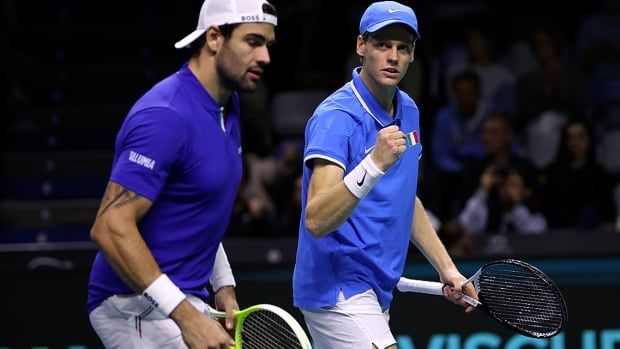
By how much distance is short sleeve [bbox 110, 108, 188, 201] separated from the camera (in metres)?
4.05

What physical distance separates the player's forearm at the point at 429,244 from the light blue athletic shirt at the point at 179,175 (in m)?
1.12

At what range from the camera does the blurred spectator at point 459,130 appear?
392 inches

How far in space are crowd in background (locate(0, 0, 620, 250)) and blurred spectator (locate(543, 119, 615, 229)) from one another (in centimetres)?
1

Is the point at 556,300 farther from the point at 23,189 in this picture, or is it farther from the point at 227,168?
the point at 23,189

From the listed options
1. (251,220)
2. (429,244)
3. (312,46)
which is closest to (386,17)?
(429,244)

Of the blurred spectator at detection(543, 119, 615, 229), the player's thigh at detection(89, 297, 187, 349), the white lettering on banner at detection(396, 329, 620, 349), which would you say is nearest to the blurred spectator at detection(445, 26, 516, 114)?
the blurred spectator at detection(543, 119, 615, 229)

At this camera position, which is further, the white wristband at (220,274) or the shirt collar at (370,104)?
the shirt collar at (370,104)

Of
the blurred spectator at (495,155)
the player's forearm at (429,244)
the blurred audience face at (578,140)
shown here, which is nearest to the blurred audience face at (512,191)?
the blurred spectator at (495,155)

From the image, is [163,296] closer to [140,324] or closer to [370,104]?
[140,324]

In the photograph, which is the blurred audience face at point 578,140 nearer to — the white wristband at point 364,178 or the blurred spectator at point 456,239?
the blurred spectator at point 456,239

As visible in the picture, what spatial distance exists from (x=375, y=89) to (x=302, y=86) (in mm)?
6145

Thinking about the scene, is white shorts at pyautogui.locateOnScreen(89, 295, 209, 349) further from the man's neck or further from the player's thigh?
the man's neck

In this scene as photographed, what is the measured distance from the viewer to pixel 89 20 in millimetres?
11523

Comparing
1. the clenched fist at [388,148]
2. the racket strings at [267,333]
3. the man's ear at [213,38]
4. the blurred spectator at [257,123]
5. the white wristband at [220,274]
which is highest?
the blurred spectator at [257,123]
